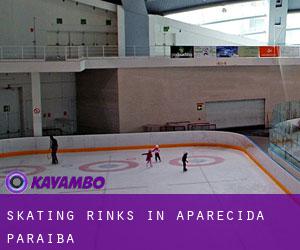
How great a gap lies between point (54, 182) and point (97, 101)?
33.7ft

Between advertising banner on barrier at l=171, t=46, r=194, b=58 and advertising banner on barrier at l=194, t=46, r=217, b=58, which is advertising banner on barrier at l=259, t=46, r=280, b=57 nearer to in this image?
advertising banner on barrier at l=194, t=46, r=217, b=58

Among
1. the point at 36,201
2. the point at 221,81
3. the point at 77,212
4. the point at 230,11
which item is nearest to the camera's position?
the point at 77,212

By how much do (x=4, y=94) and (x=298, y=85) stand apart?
1760 cm

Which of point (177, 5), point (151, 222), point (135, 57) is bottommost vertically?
point (151, 222)

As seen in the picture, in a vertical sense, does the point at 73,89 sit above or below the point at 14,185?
above

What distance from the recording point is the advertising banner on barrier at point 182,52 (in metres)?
24.2

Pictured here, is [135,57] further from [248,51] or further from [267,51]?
[267,51]

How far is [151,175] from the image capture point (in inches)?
652

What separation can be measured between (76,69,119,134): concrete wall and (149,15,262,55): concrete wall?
429 cm

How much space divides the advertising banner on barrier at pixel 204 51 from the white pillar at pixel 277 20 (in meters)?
5.55

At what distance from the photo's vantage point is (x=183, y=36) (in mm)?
29156

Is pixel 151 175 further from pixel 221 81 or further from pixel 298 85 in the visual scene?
pixel 298 85

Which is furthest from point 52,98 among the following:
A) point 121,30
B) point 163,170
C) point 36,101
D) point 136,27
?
point 163,170

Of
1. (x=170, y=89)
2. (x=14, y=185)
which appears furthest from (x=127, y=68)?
(x=14, y=185)
